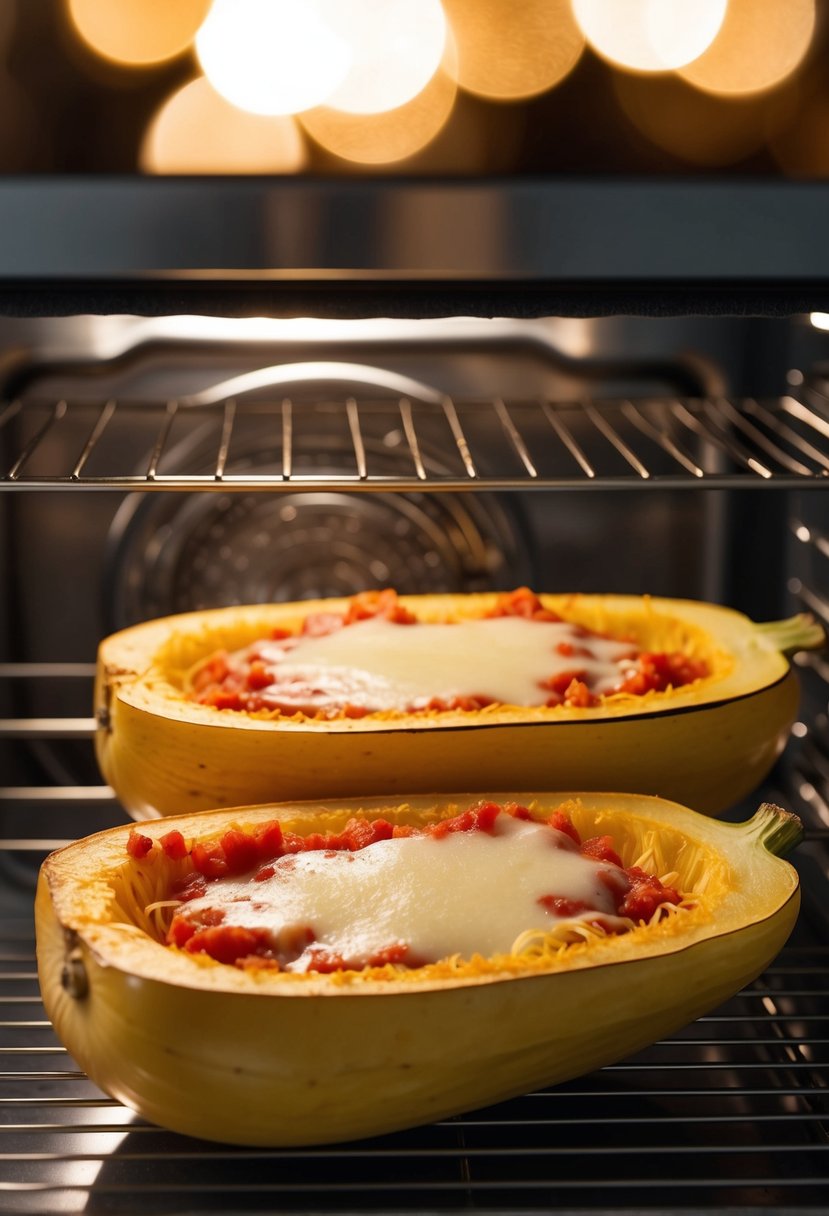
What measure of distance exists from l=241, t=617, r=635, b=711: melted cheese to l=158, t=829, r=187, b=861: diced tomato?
0.25m

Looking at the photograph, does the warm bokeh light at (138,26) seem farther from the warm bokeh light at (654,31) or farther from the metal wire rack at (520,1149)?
the metal wire rack at (520,1149)

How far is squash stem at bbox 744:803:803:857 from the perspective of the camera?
99 cm

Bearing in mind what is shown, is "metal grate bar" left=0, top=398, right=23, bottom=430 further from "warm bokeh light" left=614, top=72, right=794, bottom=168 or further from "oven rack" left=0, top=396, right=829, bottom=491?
Answer: "warm bokeh light" left=614, top=72, right=794, bottom=168

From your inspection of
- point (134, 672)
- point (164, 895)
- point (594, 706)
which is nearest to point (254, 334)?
point (134, 672)

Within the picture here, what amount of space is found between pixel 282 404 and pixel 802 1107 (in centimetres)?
84

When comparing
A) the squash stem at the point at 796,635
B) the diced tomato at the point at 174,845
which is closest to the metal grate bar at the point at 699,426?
the squash stem at the point at 796,635

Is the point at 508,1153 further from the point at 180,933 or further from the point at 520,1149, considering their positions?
the point at 180,933

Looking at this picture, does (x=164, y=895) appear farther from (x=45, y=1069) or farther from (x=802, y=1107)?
(x=802, y=1107)

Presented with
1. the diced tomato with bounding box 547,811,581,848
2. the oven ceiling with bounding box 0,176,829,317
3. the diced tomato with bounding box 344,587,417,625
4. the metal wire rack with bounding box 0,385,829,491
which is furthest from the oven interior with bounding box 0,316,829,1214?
the oven ceiling with bounding box 0,176,829,317

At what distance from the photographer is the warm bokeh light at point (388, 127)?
84 centimetres

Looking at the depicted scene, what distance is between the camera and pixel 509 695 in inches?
47.5

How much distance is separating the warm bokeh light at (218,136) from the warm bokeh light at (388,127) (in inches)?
0.7

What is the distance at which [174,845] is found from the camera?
0.97 metres

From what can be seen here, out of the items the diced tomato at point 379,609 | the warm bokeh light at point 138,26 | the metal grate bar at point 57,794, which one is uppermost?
the warm bokeh light at point 138,26
